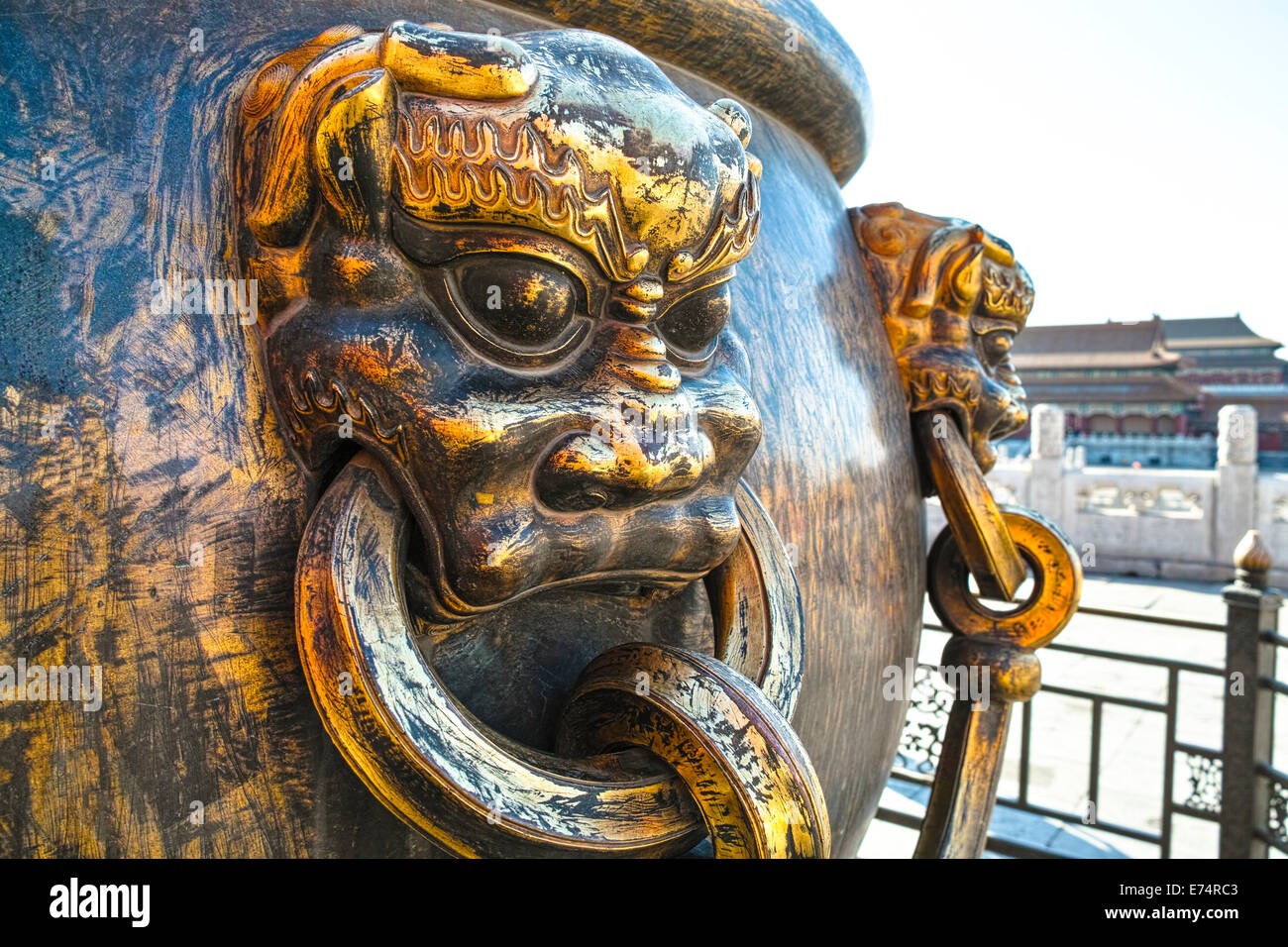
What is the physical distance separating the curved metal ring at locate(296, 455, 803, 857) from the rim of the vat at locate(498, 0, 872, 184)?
1.39ft

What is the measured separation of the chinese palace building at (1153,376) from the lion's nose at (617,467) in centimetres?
2224

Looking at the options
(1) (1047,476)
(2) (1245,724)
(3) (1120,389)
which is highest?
(3) (1120,389)

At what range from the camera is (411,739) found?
48 cm

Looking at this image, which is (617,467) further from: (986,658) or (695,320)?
(986,658)

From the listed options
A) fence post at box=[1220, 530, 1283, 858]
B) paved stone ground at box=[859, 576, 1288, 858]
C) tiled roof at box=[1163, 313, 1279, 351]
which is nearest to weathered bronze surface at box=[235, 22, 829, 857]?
paved stone ground at box=[859, 576, 1288, 858]

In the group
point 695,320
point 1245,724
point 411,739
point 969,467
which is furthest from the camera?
point 1245,724

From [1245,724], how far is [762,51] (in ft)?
8.92

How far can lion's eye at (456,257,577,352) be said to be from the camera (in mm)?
530

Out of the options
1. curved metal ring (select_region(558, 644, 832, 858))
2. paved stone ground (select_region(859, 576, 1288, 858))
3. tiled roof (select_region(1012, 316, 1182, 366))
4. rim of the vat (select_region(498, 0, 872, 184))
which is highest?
tiled roof (select_region(1012, 316, 1182, 366))

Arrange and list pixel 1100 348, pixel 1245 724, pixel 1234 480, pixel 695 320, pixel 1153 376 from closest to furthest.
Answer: pixel 695 320
pixel 1245 724
pixel 1234 480
pixel 1153 376
pixel 1100 348

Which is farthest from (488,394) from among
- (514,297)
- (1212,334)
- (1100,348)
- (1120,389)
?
(1212,334)

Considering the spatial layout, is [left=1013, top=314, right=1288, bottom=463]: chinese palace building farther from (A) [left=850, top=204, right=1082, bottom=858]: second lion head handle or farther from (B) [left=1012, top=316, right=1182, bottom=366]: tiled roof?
(A) [left=850, top=204, right=1082, bottom=858]: second lion head handle

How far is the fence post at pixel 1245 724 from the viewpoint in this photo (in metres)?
2.78

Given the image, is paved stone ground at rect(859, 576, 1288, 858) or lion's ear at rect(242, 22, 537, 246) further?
paved stone ground at rect(859, 576, 1288, 858)
